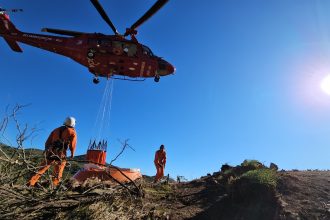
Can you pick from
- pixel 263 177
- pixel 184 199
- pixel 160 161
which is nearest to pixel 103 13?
pixel 160 161

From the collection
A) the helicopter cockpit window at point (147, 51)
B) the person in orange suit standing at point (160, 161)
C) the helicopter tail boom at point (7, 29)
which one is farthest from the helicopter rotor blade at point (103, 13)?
the person in orange suit standing at point (160, 161)

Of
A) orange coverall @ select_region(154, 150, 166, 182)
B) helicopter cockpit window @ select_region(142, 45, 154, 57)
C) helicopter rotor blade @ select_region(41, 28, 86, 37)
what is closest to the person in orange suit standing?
orange coverall @ select_region(154, 150, 166, 182)

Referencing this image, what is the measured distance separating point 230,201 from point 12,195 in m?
4.22

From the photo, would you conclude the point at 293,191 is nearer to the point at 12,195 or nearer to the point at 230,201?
the point at 230,201

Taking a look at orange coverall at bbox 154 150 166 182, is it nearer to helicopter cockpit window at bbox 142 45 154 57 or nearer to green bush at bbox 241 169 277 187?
helicopter cockpit window at bbox 142 45 154 57

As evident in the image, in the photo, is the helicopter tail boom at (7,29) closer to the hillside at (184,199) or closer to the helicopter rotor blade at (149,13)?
the helicopter rotor blade at (149,13)

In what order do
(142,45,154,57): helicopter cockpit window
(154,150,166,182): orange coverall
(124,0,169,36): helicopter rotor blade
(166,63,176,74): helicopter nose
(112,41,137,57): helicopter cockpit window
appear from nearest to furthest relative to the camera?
(124,0,169,36): helicopter rotor blade
(154,150,166,182): orange coverall
(112,41,137,57): helicopter cockpit window
(142,45,154,57): helicopter cockpit window
(166,63,176,74): helicopter nose

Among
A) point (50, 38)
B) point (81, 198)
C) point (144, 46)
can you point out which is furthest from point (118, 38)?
point (81, 198)

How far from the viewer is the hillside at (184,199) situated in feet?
16.6

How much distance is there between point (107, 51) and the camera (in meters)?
15.7

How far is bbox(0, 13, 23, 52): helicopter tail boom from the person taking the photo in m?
17.2

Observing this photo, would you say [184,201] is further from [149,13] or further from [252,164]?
[149,13]

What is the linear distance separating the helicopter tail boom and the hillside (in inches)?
472

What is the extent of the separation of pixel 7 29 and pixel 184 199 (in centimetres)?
1335
